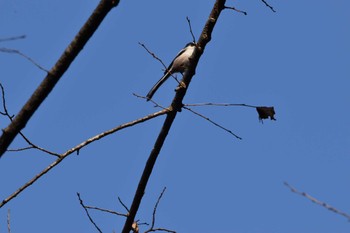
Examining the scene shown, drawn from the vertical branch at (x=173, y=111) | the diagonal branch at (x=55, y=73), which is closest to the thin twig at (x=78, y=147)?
the vertical branch at (x=173, y=111)

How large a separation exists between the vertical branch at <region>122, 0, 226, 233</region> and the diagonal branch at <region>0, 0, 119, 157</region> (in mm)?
1904

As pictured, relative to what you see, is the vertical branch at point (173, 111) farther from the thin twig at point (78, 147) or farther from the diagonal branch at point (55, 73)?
the diagonal branch at point (55, 73)

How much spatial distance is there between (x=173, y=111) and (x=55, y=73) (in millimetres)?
1979

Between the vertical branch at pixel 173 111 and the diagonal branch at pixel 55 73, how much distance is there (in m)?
1.90

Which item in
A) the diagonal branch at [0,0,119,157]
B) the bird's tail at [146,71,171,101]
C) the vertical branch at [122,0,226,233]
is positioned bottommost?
the diagonal branch at [0,0,119,157]

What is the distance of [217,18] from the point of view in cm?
454

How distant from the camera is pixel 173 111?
176 inches

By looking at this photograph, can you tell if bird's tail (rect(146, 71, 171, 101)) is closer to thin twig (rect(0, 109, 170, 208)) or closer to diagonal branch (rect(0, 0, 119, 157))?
thin twig (rect(0, 109, 170, 208))

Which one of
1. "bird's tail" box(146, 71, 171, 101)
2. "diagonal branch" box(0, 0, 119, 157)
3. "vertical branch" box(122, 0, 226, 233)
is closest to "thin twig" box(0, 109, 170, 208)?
"vertical branch" box(122, 0, 226, 233)

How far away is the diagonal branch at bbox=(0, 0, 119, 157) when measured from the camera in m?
2.54

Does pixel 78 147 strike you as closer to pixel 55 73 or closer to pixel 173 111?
pixel 173 111

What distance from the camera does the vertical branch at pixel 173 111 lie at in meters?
4.38

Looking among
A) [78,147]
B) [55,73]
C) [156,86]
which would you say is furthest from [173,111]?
[156,86]

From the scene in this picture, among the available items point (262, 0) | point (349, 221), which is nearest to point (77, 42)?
point (349, 221)
